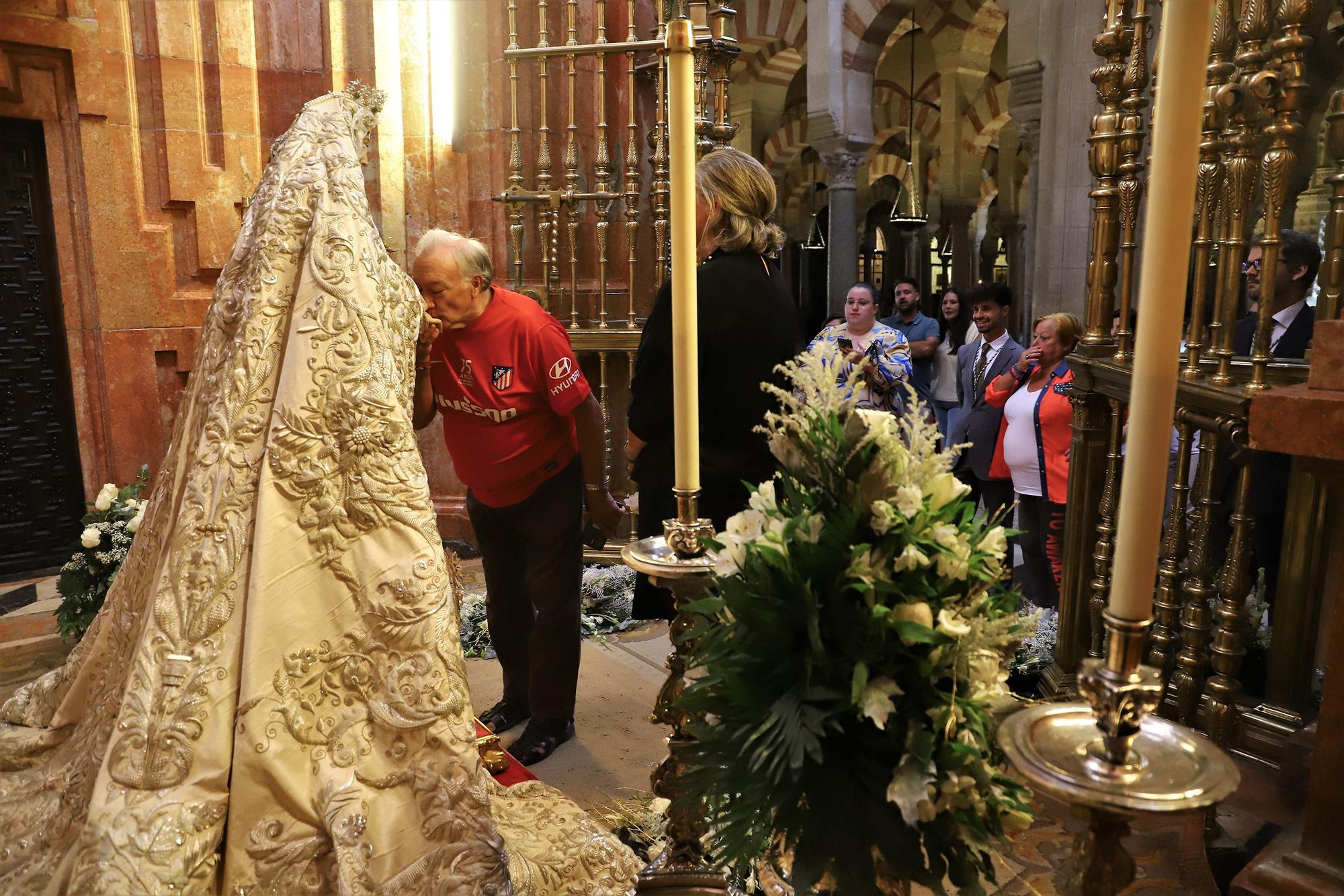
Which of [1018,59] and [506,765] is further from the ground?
[1018,59]

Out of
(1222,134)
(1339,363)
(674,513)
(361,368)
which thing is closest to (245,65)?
(674,513)

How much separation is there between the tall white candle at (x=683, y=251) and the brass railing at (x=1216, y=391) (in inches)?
45.6

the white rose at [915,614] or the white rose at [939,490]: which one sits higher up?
the white rose at [939,490]

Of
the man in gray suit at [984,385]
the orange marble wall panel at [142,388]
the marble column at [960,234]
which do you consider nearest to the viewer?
the man in gray suit at [984,385]

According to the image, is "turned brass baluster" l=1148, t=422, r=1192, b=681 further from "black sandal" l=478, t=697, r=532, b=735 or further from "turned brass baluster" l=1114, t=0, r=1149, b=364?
"black sandal" l=478, t=697, r=532, b=735

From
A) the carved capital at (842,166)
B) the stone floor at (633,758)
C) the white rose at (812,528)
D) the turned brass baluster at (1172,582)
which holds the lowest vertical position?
the stone floor at (633,758)

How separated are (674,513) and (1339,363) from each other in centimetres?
207

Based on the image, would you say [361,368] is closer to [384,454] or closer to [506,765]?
[384,454]

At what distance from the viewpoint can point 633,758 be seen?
3195 millimetres

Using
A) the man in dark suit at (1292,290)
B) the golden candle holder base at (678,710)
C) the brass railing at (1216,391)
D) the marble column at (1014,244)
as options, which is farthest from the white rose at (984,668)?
the marble column at (1014,244)

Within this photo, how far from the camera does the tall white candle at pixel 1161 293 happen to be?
0.75 metres

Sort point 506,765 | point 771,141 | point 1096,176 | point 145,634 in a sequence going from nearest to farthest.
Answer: point 145,634
point 1096,176
point 506,765
point 771,141

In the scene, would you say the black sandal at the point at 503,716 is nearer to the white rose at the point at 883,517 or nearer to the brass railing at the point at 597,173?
the brass railing at the point at 597,173

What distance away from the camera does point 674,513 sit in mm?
3203
